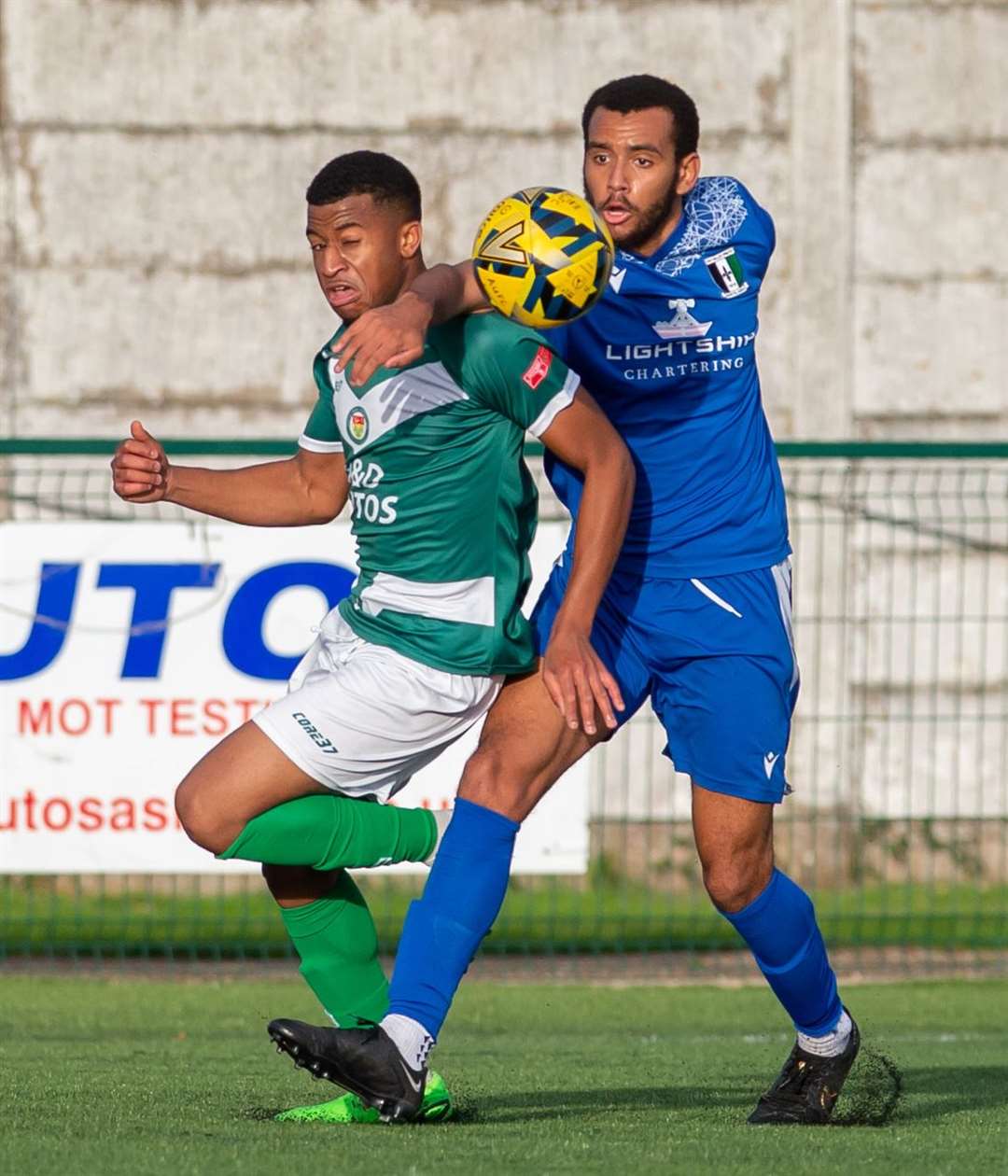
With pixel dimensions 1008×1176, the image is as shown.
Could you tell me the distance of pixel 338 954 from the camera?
492 cm

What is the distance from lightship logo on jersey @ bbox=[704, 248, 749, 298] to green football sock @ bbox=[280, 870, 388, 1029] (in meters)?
1.67

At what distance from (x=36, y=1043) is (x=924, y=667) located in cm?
500

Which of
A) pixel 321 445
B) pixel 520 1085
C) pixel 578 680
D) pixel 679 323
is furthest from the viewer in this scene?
pixel 520 1085

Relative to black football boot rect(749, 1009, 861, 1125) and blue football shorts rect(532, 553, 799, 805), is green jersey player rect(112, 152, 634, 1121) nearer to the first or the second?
blue football shorts rect(532, 553, 799, 805)

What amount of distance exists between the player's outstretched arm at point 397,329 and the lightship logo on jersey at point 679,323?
64cm

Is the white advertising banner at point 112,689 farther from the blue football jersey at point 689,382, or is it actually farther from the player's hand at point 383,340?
the player's hand at point 383,340

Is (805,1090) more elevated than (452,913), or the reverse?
(452,913)

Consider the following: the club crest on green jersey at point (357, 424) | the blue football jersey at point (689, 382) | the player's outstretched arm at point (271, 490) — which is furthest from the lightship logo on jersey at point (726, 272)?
the player's outstretched arm at point (271, 490)

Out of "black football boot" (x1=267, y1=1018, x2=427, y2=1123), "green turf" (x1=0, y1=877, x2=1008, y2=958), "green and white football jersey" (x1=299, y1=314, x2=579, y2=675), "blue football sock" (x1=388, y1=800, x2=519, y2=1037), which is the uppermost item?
"green and white football jersey" (x1=299, y1=314, x2=579, y2=675)

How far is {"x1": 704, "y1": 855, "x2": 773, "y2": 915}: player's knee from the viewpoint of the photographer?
490cm

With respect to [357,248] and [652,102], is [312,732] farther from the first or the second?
[652,102]

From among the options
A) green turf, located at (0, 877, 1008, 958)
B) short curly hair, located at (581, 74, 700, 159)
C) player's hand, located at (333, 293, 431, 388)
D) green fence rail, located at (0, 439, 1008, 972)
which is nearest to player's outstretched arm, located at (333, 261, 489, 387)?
player's hand, located at (333, 293, 431, 388)

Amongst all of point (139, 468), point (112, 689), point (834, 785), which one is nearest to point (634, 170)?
point (139, 468)

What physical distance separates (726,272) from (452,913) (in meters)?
1.64
